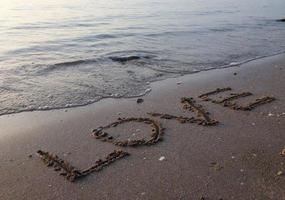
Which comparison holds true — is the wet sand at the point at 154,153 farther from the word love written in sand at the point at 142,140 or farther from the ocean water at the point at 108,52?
the ocean water at the point at 108,52

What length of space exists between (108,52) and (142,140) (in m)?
7.07

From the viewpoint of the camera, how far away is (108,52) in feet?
39.4

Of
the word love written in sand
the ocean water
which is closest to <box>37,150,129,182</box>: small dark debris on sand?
the word love written in sand

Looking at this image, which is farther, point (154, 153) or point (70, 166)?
point (154, 153)

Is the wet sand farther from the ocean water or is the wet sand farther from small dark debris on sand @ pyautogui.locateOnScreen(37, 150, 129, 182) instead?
the ocean water

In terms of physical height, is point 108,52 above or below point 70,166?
below

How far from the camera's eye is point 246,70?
9.50m

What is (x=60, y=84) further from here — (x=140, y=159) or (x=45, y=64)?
(x=140, y=159)

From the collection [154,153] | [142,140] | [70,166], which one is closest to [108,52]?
[142,140]

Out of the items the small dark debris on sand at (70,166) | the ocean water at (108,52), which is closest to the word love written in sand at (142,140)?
the small dark debris on sand at (70,166)

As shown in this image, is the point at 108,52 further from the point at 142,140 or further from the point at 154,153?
the point at 154,153

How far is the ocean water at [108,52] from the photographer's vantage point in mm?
7778

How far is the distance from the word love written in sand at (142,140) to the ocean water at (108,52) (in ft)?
4.41

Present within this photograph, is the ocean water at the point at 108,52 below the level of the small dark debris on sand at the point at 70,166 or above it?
below
